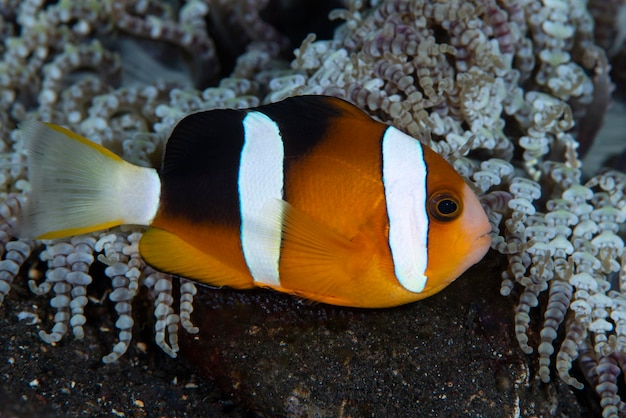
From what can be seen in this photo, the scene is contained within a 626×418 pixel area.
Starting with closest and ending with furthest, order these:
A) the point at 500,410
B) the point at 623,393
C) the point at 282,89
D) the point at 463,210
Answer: the point at 463,210, the point at 500,410, the point at 623,393, the point at 282,89

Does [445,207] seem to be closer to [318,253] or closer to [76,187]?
[318,253]

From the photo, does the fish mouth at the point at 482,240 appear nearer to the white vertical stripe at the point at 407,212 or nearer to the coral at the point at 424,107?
the white vertical stripe at the point at 407,212

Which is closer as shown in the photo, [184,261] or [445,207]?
[445,207]

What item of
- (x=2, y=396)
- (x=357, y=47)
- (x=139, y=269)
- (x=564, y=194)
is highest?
(x=357, y=47)

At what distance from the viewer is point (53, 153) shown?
4.72ft

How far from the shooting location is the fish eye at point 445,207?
52.8 inches

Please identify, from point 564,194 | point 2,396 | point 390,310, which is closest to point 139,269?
point 2,396

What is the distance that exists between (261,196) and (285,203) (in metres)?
0.08

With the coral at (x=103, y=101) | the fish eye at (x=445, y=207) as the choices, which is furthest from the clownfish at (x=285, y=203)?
the coral at (x=103, y=101)

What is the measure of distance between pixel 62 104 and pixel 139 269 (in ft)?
3.16

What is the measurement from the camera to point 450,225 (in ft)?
4.42

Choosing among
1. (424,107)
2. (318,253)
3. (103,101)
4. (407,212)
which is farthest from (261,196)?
(103,101)

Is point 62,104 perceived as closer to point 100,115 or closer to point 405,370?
point 100,115

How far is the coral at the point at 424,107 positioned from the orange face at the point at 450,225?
286mm
